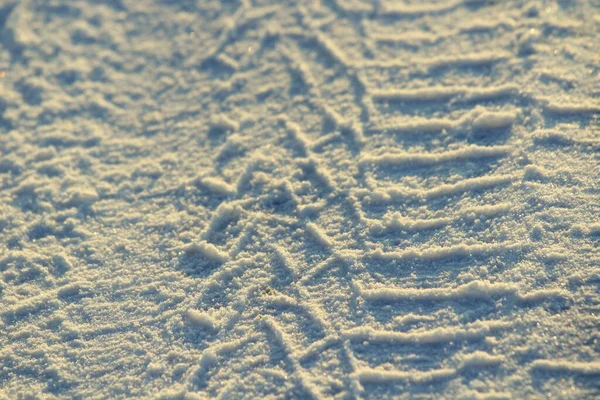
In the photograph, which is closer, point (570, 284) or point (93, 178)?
point (570, 284)

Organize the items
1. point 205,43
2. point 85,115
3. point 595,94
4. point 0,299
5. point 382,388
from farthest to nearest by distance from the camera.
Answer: point 205,43 → point 85,115 → point 595,94 → point 0,299 → point 382,388

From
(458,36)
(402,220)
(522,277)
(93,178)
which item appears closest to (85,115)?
(93,178)

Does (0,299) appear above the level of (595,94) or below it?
below

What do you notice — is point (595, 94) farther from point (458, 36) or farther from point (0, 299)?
point (0, 299)

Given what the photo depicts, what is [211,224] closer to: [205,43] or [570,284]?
[205,43]

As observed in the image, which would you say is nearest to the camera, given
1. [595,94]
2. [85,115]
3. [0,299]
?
[0,299]

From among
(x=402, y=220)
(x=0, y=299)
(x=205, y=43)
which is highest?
(x=205, y=43)
